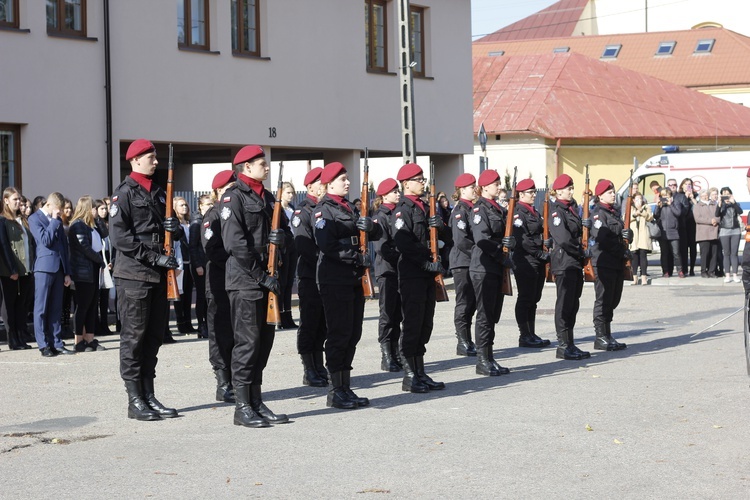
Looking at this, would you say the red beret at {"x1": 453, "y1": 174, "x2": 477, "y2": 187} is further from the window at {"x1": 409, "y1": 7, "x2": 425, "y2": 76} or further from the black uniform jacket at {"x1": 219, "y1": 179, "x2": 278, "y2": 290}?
the window at {"x1": 409, "y1": 7, "x2": 425, "y2": 76}

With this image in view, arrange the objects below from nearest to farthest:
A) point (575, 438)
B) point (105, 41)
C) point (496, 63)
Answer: point (575, 438) → point (105, 41) → point (496, 63)

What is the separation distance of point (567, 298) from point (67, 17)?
1090cm

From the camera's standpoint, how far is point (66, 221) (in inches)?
554

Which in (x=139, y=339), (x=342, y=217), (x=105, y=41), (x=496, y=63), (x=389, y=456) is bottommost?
(x=389, y=456)

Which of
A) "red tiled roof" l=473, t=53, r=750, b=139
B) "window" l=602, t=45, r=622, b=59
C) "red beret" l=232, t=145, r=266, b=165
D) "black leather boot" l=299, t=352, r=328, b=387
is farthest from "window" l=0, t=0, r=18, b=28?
"window" l=602, t=45, r=622, b=59

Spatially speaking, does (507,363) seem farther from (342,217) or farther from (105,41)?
(105,41)

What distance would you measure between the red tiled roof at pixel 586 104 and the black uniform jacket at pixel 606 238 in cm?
3317

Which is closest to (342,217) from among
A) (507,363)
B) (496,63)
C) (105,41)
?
(507,363)

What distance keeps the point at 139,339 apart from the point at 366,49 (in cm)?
1743

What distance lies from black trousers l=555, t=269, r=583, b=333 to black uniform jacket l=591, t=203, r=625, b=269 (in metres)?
0.44

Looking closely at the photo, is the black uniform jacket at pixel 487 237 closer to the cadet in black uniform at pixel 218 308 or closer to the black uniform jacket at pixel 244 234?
the cadet in black uniform at pixel 218 308

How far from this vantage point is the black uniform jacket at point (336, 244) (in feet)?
31.0

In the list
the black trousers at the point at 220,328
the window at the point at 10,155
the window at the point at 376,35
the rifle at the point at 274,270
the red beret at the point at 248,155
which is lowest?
the black trousers at the point at 220,328

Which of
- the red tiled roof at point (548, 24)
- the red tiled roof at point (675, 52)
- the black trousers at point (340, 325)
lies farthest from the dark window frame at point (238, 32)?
the red tiled roof at point (548, 24)
